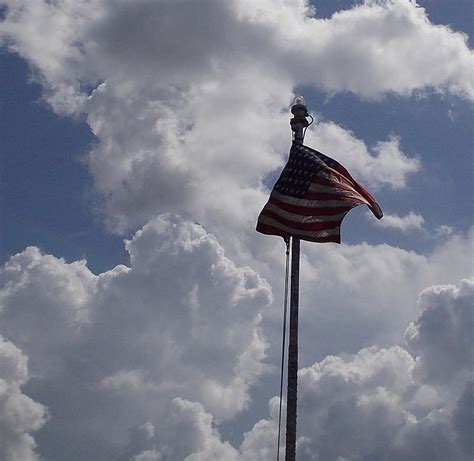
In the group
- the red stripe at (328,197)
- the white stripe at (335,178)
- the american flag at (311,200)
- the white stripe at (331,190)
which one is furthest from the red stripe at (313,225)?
the white stripe at (335,178)

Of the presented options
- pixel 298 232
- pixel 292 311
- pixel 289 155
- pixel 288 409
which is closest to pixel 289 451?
pixel 288 409

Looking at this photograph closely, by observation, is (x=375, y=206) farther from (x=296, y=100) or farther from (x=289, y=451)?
(x=289, y=451)

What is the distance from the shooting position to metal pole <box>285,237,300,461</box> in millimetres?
25391

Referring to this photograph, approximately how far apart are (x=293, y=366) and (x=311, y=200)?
7.23 m

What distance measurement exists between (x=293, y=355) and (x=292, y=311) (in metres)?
1.69

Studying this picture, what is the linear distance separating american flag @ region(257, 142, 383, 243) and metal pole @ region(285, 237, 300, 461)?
5.06 feet

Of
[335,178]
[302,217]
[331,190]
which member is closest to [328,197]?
[331,190]

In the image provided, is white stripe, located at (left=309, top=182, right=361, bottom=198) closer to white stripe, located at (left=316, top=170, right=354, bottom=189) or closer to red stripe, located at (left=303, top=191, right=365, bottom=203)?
red stripe, located at (left=303, top=191, right=365, bottom=203)

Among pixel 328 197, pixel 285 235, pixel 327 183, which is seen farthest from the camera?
pixel 327 183

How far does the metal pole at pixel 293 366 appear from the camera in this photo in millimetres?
25391

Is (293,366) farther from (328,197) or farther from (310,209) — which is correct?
(328,197)

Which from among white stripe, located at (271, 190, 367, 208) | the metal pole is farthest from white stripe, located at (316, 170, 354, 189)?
the metal pole

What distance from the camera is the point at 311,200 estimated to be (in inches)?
1160

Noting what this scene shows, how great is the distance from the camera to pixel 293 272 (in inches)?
1084
